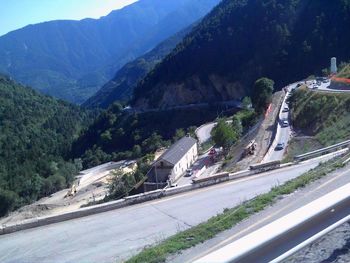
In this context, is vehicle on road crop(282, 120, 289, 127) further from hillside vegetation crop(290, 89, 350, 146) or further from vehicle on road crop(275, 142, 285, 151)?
vehicle on road crop(275, 142, 285, 151)

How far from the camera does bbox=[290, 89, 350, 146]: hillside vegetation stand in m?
22.4

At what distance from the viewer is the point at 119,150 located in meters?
82.6

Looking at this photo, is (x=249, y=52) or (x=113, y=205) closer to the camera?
(x=113, y=205)

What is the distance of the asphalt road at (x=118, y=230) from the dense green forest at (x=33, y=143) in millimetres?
40530

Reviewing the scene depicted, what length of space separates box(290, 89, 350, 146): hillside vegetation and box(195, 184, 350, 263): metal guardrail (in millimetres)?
18393

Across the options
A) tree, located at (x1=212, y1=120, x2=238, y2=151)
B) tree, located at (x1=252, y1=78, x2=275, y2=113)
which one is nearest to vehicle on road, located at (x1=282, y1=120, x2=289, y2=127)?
tree, located at (x1=212, y1=120, x2=238, y2=151)

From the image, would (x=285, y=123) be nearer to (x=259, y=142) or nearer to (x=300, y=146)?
(x=259, y=142)

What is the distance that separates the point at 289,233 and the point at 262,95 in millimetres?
42757

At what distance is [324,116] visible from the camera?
27.8 metres

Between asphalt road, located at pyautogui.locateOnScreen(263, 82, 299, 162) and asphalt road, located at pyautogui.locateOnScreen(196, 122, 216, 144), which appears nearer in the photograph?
asphalt road, located at pyautogui.locateOnScreen(263, 82, 299, 162)

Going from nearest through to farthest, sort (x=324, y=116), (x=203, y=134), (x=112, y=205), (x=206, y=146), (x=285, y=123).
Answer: (x=112, y=205), (x=324, y=116), (x=285, y=123), (x=206, y=146), (x=203, y=134)

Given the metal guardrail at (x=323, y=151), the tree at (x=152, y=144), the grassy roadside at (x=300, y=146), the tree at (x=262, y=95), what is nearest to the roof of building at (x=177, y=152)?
the tree at (x=262, y=95)

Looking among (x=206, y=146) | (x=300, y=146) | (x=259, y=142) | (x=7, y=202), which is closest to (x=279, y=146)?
(x=300, y=146)

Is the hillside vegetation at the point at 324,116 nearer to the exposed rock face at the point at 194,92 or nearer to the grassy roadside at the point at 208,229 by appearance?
the grassy roadside at the point at 208,229
